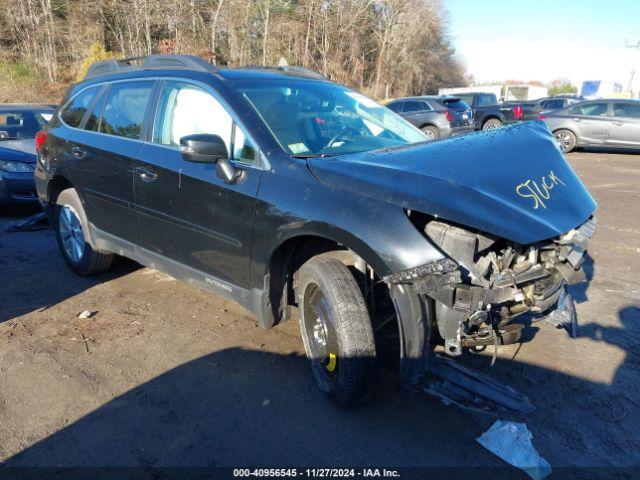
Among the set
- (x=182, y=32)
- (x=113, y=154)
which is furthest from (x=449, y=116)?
(x=182, y=32)

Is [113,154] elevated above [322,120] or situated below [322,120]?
below

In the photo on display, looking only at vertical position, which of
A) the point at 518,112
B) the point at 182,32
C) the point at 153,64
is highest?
the point at 182,32

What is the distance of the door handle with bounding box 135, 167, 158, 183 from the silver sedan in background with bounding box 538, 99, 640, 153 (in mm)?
14158

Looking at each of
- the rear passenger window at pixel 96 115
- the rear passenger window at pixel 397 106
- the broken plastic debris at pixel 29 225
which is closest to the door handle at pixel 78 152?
the rear passenger window at pixel 96 115

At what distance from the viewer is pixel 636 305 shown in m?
4.34

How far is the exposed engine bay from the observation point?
2.46m

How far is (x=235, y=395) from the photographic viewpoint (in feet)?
10.2

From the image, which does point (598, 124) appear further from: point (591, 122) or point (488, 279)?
point (488, 279)

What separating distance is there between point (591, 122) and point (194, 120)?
14.1m

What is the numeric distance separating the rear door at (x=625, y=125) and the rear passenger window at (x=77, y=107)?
14.0 m


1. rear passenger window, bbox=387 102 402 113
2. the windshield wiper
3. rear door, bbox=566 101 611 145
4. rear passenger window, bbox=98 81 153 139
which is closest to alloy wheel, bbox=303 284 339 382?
the windshield wiper

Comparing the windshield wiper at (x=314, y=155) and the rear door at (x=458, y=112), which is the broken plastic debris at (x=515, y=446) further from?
the rear door at (x=458, y=112)

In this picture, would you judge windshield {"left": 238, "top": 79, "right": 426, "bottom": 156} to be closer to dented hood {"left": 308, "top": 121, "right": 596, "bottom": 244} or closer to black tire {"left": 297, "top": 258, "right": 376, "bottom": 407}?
dented hood {"left": 308, "top": 121, "right": 596, "bottom": 244}

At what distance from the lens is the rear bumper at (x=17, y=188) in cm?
751
